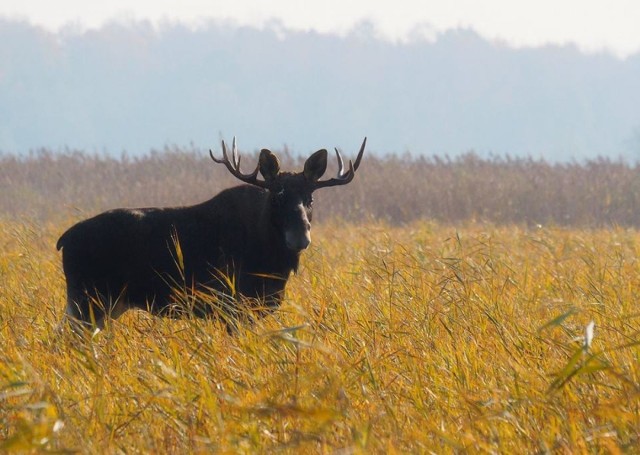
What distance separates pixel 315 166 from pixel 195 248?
3.04ft

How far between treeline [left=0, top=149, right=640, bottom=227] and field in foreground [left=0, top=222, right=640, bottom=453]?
13.1m

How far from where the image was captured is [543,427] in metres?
3.71

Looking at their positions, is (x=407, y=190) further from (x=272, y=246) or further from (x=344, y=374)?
(x=344, y=374)

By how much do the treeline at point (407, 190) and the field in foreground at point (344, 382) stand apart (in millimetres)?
13130

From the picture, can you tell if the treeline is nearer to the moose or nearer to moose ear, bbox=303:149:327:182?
moose ear, bbox=303:149:327:182

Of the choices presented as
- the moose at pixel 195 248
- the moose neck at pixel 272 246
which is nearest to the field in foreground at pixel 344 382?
the moose at pixel 195 248

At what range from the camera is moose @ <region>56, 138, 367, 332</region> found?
21.5ft

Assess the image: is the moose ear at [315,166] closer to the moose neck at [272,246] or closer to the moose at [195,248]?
the moose at [195,248]

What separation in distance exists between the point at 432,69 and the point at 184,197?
147997 millimetres

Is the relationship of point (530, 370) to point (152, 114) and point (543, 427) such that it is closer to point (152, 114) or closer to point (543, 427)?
point (543, 427)

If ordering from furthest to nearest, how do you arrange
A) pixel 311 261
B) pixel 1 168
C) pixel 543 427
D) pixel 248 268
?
pixel 1 168 → pixel 311 261 → pixel 248 268 → pixel 543 427

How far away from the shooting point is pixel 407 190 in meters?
20.8

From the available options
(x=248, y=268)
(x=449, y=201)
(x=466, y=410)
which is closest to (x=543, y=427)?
(x=466, y=410)

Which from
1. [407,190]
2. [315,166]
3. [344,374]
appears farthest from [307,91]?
[344,374]
